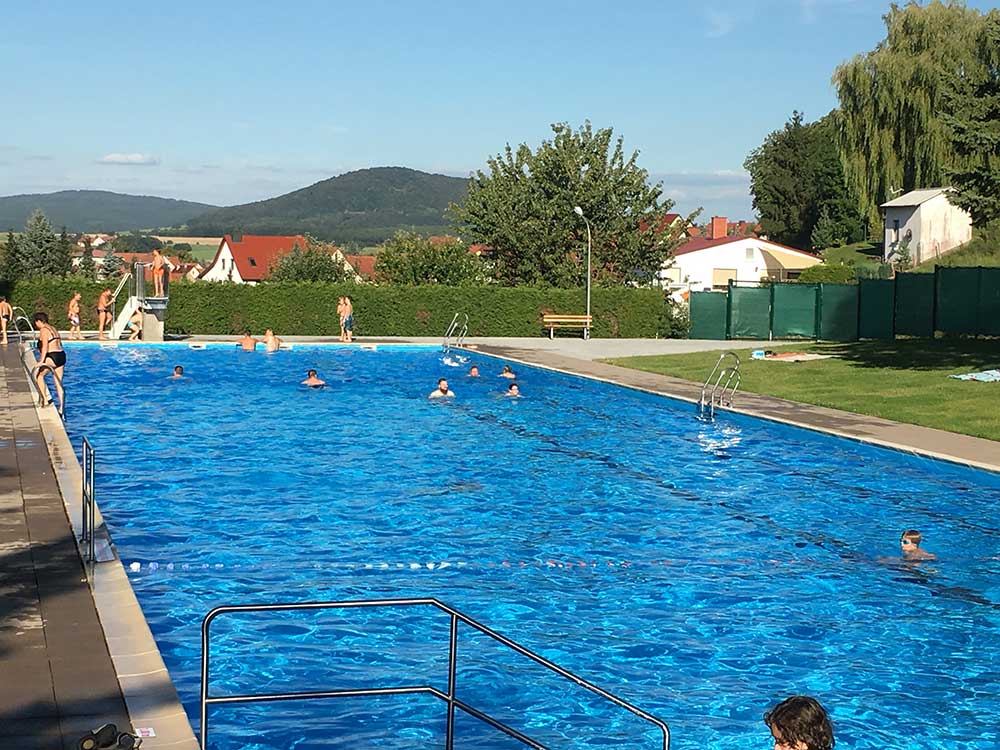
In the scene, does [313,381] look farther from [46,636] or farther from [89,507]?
[46,636]

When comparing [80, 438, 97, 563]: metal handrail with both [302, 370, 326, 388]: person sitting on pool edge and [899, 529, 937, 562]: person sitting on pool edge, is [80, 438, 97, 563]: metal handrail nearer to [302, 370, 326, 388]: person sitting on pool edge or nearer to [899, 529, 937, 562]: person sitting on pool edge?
[899, 529, 937, 562]: person sitting on pool edge

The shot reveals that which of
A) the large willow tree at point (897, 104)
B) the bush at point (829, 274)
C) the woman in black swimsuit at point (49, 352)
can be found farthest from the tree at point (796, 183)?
the woman in black swimsuit at point (49, 352)

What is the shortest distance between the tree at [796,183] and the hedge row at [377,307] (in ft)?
207

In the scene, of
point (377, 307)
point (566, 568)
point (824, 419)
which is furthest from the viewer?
point (377, 307)

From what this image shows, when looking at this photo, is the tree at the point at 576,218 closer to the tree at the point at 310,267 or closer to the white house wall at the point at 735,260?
the tree at the point at 310,267

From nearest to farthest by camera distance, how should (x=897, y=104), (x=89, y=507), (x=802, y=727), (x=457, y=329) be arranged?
(x=802, y=727) < (x=89, y=507) < (x=457, y=329) < (x=897, y=104)

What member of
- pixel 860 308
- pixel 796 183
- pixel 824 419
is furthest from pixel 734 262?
pixel 824 419

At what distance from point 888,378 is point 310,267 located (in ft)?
191

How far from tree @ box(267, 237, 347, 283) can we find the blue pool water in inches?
Answer: 2225

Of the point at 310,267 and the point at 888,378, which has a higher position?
the point at 310,267

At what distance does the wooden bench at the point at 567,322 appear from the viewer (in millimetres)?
45219

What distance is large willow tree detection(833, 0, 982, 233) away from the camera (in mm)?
48625

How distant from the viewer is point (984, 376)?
27250mm

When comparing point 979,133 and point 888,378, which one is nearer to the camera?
point 979,133
